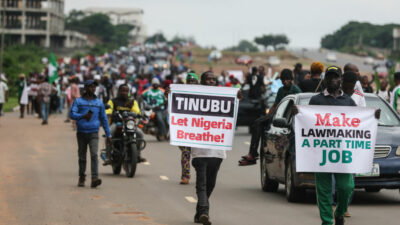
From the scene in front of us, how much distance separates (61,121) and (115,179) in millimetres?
22850

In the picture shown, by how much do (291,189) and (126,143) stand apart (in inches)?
196

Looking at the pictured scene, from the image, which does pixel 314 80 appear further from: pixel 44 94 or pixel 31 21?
pixel 31 21

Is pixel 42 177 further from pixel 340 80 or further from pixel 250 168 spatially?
pixel 340 80

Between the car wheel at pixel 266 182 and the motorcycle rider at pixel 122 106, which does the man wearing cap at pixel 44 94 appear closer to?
the motorcycle rider at pixel 122 106

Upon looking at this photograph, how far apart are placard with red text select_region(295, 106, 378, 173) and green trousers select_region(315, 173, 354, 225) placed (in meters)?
0.14

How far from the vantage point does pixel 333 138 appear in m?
10.6

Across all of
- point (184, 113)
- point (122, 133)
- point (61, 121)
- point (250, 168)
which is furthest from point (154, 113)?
point (184, 113)

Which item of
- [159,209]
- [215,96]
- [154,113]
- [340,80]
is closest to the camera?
[340,80]

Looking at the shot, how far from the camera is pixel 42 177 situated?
1819 cm

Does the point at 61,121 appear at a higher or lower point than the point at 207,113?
lower

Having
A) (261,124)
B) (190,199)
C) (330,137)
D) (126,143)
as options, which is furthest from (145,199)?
(330,137)

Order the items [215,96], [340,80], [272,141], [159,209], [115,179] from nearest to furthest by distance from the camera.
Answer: [340,80]
[215,96]
[159,209]
[272,141]
[115,179]

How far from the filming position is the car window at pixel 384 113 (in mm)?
14643

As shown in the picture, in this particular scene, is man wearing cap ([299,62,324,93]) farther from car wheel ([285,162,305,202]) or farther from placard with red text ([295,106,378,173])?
placard with red text ([295,106,378,173])
